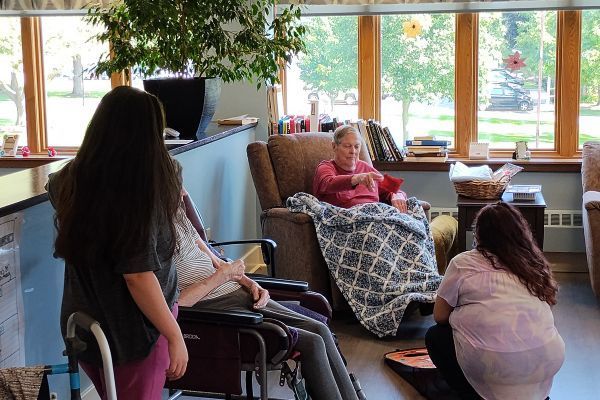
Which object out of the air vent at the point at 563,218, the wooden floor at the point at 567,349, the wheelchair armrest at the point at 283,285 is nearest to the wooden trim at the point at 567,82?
the air vent at the point at 563,218

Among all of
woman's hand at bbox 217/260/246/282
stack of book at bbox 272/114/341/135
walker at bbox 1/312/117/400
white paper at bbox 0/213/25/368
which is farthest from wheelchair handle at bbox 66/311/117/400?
stack of book at bbox 272/114/341/135

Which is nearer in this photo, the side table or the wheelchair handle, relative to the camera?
the wheelchair handle

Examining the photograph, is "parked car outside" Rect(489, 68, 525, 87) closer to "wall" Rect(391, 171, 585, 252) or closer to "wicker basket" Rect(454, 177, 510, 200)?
"wall" Rect(391, 171, 585, 252)

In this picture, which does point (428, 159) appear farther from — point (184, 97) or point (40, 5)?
point (40, 5)

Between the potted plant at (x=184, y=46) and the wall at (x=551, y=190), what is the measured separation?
1.44 m

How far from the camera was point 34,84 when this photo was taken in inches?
250

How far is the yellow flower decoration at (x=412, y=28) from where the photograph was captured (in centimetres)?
572

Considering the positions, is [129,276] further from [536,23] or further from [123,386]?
[536,23]

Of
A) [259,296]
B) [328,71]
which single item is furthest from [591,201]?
[259,296]

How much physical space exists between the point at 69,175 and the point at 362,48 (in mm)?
4045

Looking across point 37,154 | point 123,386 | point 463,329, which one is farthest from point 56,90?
point 123,386

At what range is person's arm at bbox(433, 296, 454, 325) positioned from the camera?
319 centimetres

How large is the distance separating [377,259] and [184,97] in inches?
49.7

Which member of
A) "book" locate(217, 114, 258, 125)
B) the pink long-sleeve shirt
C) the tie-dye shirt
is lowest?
the tie-dye shirt
